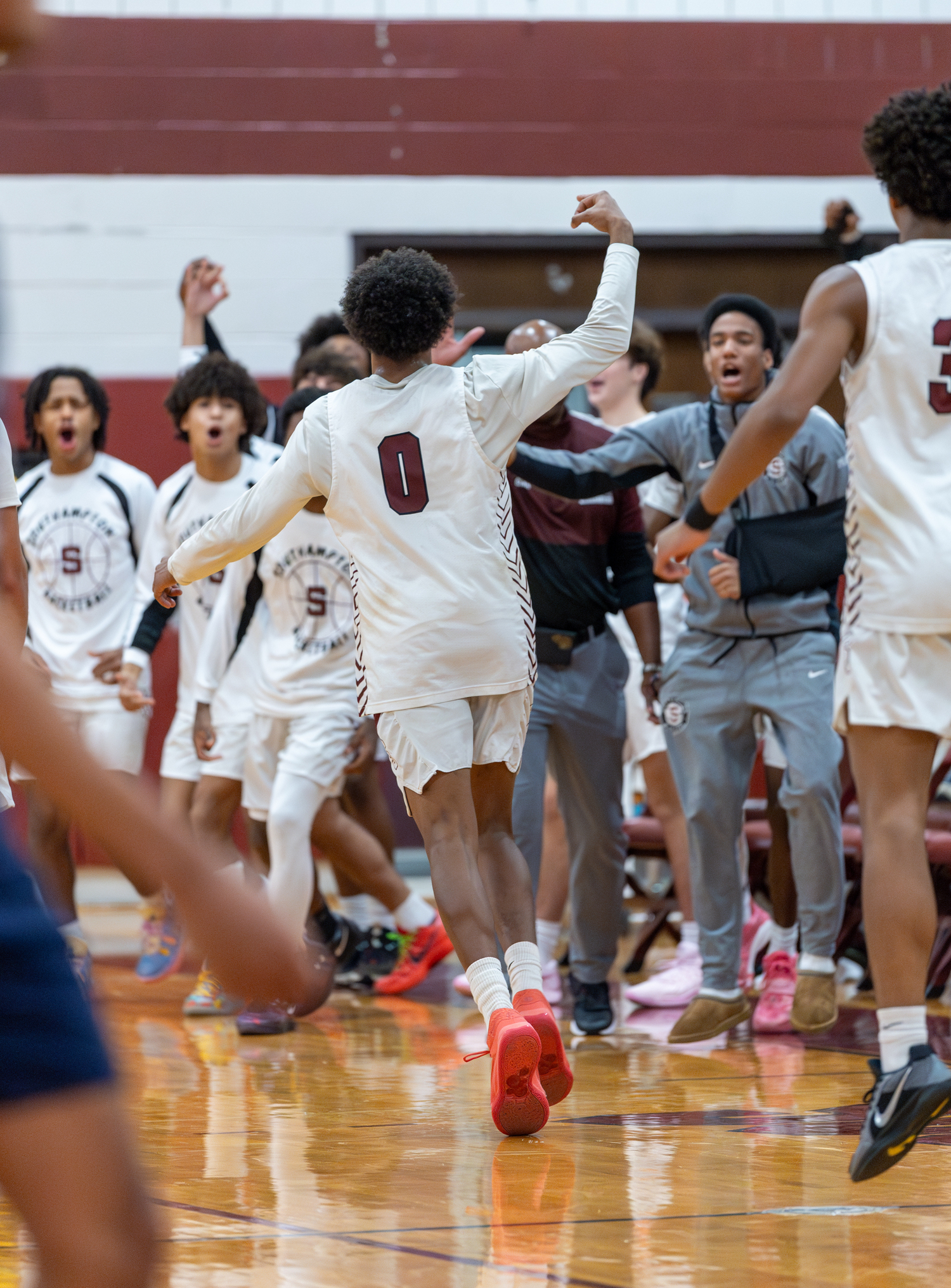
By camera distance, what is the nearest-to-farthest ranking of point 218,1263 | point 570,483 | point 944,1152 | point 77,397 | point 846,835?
→ 1. point 218,1263
2. point 944,1152
3. point 570,483
4. point 846,835
5. point 77,397

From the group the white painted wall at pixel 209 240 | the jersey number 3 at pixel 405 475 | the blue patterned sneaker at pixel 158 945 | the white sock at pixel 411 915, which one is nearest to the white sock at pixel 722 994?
the white sock at pixel 411 915

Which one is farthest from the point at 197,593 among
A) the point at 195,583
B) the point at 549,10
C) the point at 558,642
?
the point at 549,10

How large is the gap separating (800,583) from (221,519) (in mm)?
1929

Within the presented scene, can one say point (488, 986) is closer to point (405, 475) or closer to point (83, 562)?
point (405, 475)

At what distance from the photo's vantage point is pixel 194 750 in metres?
6.29

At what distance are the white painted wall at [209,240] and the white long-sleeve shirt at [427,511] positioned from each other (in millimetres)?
6045

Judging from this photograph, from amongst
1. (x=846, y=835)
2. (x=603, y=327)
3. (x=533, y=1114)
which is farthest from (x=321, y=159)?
(x=533, y=1114)

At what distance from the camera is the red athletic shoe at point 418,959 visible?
6.38 metres

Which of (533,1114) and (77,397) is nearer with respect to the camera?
(533,1114)

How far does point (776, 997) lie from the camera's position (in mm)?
5430

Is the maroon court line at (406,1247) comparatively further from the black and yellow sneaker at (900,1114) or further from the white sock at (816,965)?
the white sock at (816,965)

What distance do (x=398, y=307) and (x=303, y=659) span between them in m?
1.91

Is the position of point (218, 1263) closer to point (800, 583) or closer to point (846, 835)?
point (800, 583)

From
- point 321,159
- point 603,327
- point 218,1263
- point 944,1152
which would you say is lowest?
point 944,1152
